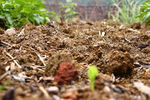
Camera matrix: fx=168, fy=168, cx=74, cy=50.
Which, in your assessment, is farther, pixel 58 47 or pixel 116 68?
pixel 58 47

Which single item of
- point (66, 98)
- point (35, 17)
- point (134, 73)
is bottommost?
point (134, 73)

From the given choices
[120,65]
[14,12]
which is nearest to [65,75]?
[120,65]

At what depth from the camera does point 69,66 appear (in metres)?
1.27

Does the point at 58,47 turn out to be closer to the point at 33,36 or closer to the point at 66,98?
the point at 33,36

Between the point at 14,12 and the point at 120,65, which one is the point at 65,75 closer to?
the point at 120,65

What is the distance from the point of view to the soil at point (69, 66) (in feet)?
3.31

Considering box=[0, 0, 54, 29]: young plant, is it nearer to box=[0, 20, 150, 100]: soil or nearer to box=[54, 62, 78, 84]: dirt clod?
box=[0, 20, 150, 100]: soil

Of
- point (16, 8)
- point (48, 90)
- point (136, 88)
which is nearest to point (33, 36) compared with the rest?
point (16, 8)

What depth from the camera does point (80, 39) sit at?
2.64 m

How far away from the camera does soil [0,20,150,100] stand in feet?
3.31

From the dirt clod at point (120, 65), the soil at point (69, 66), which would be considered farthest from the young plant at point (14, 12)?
the dirt clod at point (120, 65)

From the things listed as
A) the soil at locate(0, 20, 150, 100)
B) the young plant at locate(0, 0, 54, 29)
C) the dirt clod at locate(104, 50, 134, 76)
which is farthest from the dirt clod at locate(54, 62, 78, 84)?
the young plant at locate(0, 0, 54, 29)

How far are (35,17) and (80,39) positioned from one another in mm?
1443

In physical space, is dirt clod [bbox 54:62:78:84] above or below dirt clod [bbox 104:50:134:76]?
above
